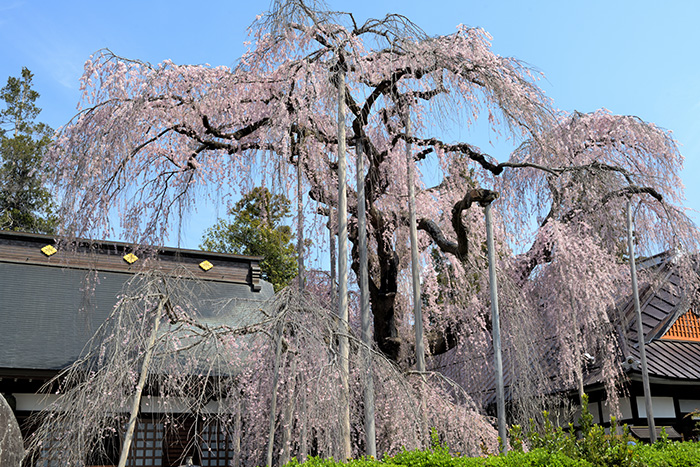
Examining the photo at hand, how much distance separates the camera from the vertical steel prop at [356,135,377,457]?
6320 millimetres

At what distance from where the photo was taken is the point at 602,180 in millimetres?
9211

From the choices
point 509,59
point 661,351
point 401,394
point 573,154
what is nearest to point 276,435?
point 401,394

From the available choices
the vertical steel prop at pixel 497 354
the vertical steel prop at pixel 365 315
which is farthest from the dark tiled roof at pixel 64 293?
the vertical steel prop at pixel 497 354

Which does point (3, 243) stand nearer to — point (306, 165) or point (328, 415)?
point (306, 165)

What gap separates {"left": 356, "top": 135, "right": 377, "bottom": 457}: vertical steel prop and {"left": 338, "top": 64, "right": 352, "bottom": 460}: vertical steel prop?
0.22 metres

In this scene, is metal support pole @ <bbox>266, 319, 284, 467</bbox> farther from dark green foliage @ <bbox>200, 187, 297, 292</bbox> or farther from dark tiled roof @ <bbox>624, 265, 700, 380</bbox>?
dark green foliage @ <bbox>200, 187, 297, 292</bbox>

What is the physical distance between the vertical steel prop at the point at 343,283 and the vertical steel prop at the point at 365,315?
22 cm

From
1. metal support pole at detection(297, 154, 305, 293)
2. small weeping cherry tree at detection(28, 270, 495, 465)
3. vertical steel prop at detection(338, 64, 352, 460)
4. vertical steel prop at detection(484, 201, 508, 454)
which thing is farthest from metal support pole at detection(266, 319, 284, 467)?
vertical steel prop at detection(484, 201, 508, 454)

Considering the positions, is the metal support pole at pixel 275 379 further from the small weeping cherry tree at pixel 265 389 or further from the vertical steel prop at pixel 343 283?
the vertical steel prop at pixel 343 283

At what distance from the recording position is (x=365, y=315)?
7219 millimetres

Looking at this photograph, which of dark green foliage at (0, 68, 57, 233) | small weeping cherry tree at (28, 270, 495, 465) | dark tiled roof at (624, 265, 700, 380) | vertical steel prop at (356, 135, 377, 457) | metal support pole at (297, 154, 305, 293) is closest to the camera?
small weeping cherry tree at (28, 270, 495, 465)

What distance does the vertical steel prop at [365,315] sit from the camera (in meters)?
6.32

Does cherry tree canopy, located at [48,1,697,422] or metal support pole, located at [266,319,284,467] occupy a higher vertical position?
cherry tree canopy, located at [48,1,697,422]

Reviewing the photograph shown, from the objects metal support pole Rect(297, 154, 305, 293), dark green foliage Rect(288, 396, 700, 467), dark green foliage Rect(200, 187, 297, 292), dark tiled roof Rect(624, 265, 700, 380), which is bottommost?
dark green foliage Rect(288, 396, 700, 467)
